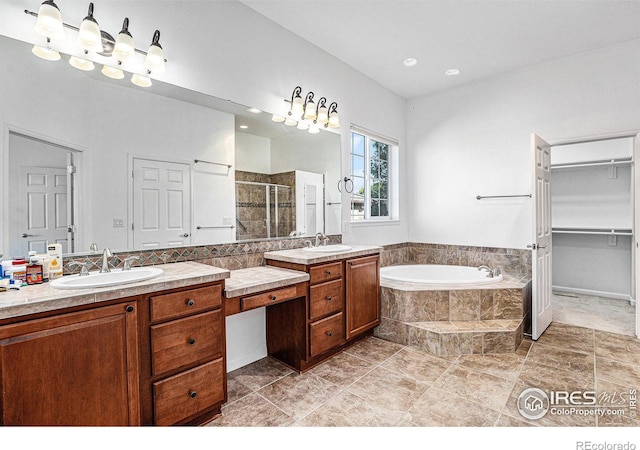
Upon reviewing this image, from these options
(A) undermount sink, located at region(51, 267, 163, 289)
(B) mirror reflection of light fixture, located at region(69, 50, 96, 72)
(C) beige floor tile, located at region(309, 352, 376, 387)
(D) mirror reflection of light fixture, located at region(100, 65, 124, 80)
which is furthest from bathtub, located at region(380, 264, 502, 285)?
(B) mirror reflection of light fixture, located at region(69, 50, 96, 72)

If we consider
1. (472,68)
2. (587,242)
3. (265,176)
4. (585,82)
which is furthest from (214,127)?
(587,242)

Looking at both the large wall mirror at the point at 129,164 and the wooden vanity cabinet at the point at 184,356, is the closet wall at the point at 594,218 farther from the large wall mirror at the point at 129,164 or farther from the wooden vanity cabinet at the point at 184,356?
the wooden vanity cabinet at the point at 184,356

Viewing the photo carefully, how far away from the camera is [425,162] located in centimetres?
452

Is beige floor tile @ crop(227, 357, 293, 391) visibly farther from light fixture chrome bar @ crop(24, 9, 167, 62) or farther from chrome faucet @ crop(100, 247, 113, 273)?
light fixture chrome bar @ crop(24, 9, 167, 62)

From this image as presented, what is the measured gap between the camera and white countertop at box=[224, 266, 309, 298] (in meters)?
2.02

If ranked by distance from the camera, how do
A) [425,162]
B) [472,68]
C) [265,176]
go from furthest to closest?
[425,162]
[472,68]
[265,176]

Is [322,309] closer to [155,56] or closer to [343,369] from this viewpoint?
[343,369]

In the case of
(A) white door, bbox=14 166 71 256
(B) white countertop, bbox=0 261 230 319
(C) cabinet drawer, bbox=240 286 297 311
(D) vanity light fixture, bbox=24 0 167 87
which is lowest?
(C) cabinet drawer, bbox=240 286 297 311

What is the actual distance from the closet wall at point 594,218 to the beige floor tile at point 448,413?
345 cm

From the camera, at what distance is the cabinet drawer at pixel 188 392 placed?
5.45ft

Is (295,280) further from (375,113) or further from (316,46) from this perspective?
(375,113)

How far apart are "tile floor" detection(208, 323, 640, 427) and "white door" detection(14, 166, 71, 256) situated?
1.37 metres

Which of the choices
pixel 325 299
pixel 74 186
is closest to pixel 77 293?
pixel 74 186

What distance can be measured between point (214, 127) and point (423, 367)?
244 cm
